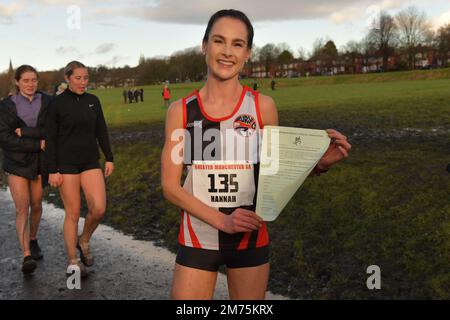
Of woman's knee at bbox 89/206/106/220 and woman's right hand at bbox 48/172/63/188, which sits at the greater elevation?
woman's right hand at bbox 48/172/63/188

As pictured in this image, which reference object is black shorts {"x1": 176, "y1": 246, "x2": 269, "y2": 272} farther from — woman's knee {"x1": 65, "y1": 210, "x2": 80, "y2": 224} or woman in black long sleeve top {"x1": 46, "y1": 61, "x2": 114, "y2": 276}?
woman's knee {"x1": 65, "y1": 210, "x2": 80, "y2": 224}

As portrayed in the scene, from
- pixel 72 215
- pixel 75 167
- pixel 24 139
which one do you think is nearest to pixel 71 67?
pixel 75 167

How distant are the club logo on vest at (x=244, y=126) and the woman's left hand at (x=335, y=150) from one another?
1.28 feet

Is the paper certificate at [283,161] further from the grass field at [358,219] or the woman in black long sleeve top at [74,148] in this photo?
the woman in black long sleeve top at [74,148]

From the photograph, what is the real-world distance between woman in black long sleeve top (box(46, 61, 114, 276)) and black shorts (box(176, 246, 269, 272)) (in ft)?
10.8

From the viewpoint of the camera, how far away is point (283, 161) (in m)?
2.31

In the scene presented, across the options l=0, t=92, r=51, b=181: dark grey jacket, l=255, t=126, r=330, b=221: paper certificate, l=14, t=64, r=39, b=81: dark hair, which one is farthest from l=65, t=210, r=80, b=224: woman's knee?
l=255, t=126, r=330, b=221: paper certificate

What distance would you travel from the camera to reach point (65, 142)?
218 inches

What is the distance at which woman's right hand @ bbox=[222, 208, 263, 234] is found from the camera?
232 centimetres

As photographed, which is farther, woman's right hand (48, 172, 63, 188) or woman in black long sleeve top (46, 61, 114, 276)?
woman in black long sleeve top (46, 61, 114, 276)

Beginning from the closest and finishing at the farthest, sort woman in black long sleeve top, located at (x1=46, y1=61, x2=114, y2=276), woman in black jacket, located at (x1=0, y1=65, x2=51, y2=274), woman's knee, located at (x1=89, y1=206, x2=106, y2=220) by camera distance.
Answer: woman in black long sleeve top, located at (x1=46, y1=61, x2=114, y2=276)
woman's knee, located at (x1=89, y1=206, x2=106, y2=220)
woman in black jacket, located at (x1=0, y1=65, x2=51, y2=274)

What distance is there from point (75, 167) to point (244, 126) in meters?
3.56

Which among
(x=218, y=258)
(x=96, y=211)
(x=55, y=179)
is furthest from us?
(x=96, y=211)

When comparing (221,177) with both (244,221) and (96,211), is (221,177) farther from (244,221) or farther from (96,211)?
(96,211)
